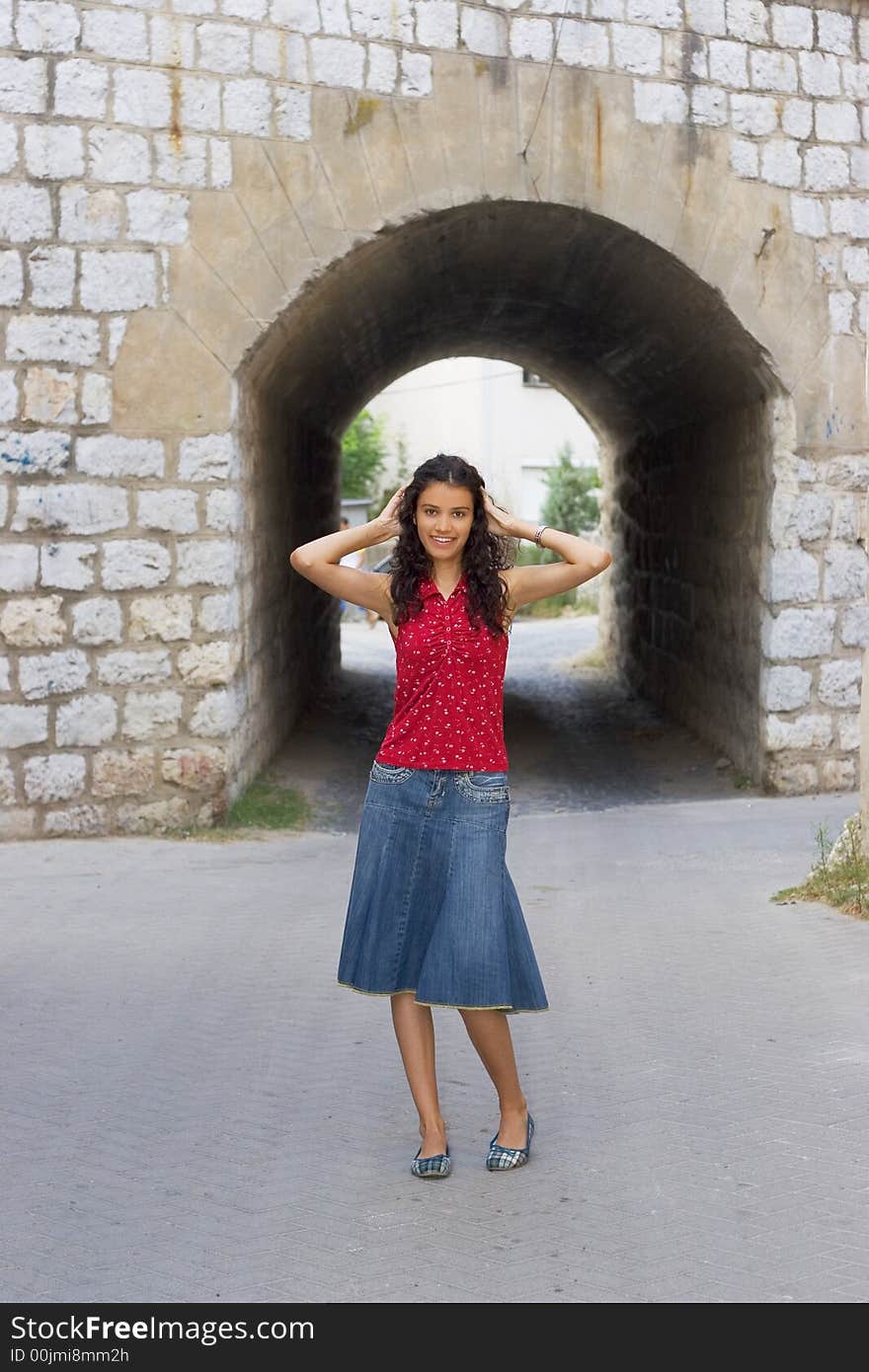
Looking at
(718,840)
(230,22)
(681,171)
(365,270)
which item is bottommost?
(718,840)

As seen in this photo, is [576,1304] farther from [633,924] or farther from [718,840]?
[718,840]

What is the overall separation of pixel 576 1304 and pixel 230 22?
23.6ft

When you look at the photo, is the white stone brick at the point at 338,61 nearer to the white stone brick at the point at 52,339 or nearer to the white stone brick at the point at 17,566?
the white stone brick at the point at 52,339

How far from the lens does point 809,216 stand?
8.97m

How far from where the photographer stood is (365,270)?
886 cm

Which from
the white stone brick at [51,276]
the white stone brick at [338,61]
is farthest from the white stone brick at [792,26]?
the white stone brick at [51,276]

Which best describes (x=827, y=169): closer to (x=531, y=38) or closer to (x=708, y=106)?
(x=708, y=106)

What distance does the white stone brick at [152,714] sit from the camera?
26.5 ft

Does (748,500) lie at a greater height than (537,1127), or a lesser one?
greater

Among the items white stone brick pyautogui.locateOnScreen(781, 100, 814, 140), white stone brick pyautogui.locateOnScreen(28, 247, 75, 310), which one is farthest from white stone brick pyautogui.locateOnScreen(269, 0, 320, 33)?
white stone brick pyautogui.locateOnScreen(781, 100, 814, 140)

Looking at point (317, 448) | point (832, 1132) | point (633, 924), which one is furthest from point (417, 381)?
point (832, 1132)

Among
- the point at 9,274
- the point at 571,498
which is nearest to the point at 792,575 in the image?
the point at 9,274

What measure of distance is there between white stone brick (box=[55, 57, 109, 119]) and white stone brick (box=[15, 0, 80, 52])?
0.11 m

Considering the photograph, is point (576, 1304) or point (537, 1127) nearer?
point (576, 1304)
